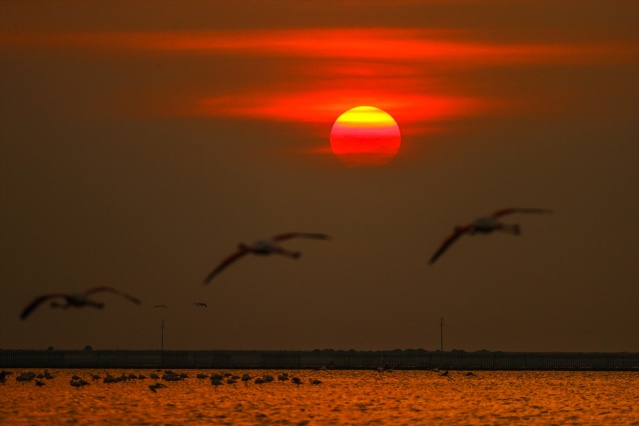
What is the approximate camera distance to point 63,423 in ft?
355

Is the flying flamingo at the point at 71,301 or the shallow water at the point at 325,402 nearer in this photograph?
the flying flamingo at the point at 71,301

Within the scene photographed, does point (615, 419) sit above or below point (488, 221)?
below

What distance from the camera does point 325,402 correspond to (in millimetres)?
132125

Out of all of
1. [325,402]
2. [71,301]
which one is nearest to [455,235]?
[71,301]

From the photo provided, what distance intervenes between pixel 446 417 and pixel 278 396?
28979 mm

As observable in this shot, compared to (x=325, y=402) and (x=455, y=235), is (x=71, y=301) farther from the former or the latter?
(x=325, y=402)

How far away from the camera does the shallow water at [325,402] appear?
369 feet

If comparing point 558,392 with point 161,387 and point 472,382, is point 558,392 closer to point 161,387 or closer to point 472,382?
point 472,382

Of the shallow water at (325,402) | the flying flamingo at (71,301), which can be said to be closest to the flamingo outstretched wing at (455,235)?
the flying flamingo at (71,301)

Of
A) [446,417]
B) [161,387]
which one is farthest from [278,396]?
[446,417]

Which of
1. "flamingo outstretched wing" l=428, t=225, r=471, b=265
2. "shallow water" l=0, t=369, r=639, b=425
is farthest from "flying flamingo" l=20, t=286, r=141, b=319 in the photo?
"shallow water" l=0, t=369, r=639, b=425

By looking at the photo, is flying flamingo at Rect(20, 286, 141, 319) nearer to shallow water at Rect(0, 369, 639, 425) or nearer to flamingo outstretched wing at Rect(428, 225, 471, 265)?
flamingo outstretched wing at Rect(428, 225, 471, 265)

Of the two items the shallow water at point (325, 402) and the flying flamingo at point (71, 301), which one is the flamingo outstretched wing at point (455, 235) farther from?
the shallow water at point (325, 402)

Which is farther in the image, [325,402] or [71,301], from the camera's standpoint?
[325,402]
